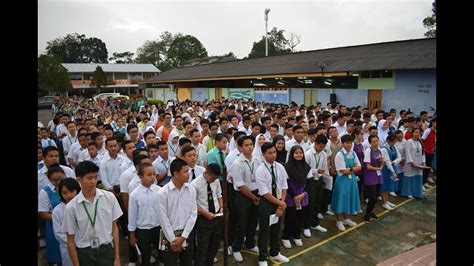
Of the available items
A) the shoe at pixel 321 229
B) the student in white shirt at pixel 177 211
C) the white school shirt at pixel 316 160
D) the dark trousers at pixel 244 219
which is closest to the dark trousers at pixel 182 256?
the student in white shirt at pixel 177 211

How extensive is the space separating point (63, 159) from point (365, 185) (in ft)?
22.7

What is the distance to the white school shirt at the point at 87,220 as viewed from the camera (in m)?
3.02

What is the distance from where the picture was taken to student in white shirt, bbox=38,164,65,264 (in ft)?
12.5

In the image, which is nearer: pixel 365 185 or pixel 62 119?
pixel 365 185

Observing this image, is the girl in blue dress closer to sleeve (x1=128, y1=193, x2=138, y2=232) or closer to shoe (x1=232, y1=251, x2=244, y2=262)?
shoe (x1=232, y1=251, x2=244, y2=262)

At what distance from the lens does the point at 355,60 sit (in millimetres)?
15992

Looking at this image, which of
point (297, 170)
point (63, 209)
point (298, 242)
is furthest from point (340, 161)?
point (63, 209)

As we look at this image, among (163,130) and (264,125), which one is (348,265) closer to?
(264,125)

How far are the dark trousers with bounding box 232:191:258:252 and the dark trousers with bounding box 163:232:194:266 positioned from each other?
3.41 ft

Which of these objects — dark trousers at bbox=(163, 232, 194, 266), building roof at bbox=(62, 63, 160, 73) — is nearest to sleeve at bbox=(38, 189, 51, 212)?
dark trousers at bbox=(163, 232, 194, 266)
